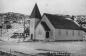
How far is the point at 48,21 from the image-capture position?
3553cm

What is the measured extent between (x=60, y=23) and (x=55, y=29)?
8.57ft

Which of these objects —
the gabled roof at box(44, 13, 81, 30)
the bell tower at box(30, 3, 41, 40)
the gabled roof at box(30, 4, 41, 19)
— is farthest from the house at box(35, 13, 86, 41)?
Answer: the gabled roof at box(30, 4, 41, 19)

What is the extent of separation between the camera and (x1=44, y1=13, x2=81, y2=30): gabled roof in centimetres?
3497

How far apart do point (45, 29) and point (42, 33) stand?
106 cm

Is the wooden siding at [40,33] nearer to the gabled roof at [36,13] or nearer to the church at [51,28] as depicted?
the church at [51,28]

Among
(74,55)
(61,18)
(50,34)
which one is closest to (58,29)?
(50,34)

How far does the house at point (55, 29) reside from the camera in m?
34.3

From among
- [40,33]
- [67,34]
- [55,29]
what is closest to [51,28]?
[55,29]

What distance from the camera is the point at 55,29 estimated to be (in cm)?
3400

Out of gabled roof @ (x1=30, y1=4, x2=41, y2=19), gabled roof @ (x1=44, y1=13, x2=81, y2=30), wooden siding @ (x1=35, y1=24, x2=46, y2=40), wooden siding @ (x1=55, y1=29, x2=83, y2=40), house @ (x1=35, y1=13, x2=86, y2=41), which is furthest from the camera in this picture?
gabled roof @ (x1=30, y1=4, x2=41, y2=19)

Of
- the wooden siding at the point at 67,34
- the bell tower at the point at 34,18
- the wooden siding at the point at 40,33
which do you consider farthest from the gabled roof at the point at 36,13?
the wooden siding at the point at 67,34

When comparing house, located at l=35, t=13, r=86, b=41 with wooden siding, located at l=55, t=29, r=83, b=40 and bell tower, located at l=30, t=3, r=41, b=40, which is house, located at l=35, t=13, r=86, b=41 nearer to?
wooden siding, located at l=55, t=29, r=83, b=40

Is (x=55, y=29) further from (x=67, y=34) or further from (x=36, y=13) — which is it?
(x=36, y=13)

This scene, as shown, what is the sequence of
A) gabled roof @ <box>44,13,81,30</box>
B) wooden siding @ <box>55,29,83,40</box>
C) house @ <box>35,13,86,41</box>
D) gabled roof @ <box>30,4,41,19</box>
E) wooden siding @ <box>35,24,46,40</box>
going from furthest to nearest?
1. gabled roof @ <box>30,4,41,19</box>
2. gabled roof @ <box>44,13,81,30</box>
3. wooden siding @ <box>55,29,83,40</box>
4. house @ <box>35,13,86,41</box>
5. wooden siding @ <box>35,24,46,40</box>
